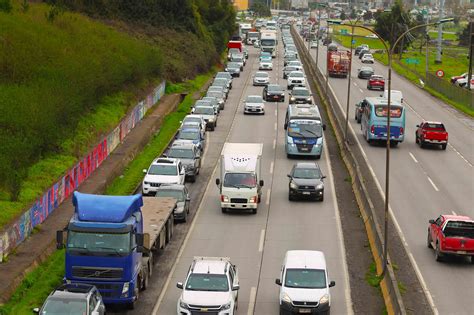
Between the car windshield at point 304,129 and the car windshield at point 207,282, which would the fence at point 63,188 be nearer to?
the car windshield at point 207,282

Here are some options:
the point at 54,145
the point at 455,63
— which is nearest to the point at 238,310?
the point at 54,145

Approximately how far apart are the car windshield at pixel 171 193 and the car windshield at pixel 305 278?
13.1 meters

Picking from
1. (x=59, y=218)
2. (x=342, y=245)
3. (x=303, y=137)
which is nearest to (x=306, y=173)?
(x=342, y=245)

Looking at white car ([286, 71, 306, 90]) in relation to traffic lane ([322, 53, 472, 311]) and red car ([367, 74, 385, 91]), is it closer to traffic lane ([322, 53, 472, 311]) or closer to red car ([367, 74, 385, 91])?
red car ([367, 74, 385, 91])

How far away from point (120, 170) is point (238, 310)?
23100 mm

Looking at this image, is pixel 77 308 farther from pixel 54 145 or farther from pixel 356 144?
pixel 356 144

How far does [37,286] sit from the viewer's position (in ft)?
101

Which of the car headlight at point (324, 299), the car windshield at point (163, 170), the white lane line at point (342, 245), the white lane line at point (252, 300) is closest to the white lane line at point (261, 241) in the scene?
the white lane line at point (342, 245)

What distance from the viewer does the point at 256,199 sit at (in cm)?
4366

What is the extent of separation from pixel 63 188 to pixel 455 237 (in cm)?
1689

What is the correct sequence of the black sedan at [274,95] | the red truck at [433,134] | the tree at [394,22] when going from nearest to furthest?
1. the red truck at [433,134]
2. the black sedan at [274,95]
3. the tree at [394,22]

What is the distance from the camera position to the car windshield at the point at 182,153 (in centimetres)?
5131

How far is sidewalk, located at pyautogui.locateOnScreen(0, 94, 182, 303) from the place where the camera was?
31172 millimetres

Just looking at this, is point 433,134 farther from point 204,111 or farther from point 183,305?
point 183,305
